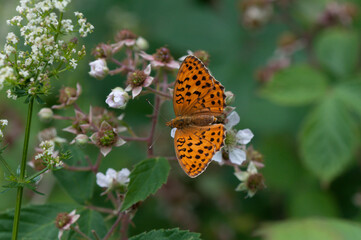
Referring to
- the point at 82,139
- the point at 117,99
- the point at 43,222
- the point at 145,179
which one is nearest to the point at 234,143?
the point at 145,179

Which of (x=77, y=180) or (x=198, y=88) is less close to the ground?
(x=198, y=88)

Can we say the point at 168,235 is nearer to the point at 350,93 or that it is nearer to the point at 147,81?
the point at 147,81

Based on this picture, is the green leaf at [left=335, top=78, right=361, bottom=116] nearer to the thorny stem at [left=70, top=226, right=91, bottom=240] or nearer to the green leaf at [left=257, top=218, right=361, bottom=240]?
the green leaf at [left=257, top=218, right=361, bottom=240]

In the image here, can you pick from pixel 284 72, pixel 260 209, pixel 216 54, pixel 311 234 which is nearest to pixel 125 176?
pixel 311 234

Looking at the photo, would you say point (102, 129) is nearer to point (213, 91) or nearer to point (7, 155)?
point (213, 91)

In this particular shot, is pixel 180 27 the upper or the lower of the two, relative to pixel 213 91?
Result: lower
